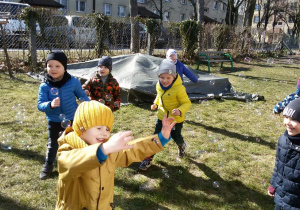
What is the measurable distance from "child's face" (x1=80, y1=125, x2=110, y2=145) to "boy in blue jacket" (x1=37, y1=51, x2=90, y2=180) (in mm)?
1451

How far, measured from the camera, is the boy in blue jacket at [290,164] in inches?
90.8

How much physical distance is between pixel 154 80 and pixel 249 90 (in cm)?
397

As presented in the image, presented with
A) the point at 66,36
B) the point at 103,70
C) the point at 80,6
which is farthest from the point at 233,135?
the point at 80,6

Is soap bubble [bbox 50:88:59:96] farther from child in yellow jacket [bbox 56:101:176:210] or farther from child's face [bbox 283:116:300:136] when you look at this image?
child's face [bbox 283:116:300:136]

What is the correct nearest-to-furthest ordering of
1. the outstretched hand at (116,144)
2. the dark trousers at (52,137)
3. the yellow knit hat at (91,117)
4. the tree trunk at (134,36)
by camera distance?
the outstretched hand at (116,144)
the yellow knit hat at (91,117)
the dark trousers at (52,137)
the tree trunk at (134,36)

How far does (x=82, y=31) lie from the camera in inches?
468

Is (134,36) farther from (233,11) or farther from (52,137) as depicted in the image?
(233,11)

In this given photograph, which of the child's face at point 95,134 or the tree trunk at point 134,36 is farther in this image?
the tree trunk at point 134,36

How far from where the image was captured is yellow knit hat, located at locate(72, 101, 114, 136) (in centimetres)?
182

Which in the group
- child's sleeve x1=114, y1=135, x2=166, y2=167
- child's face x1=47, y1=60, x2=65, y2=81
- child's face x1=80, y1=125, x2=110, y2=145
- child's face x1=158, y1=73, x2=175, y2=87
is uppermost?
child's face x1=47, y1=60, x2=65, y2=81

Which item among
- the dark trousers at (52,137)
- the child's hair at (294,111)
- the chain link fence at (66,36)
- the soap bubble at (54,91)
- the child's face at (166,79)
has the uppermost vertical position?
the chain link fence at (66,36)

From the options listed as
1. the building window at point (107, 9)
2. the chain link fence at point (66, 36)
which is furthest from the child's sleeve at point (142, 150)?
the building window at point (107, 9)

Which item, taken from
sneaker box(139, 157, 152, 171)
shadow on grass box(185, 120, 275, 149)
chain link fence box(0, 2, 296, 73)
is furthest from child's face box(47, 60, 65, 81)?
chain link fence box(0, 2, 296, 73)

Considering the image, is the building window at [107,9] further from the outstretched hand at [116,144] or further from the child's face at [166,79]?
the outstretched hand at [116,144]
